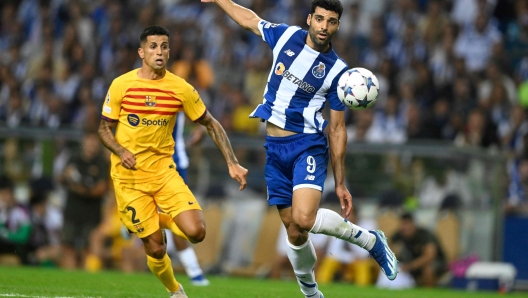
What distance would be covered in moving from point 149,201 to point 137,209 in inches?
6.3

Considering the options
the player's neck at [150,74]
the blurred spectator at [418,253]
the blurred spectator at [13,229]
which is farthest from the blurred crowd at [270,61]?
the player's neck at [150,74]

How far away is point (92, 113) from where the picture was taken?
56.8 feet

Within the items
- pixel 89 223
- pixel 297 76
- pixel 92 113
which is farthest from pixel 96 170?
pixel 297 76

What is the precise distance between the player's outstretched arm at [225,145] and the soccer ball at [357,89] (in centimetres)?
109

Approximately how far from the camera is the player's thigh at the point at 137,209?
852cm

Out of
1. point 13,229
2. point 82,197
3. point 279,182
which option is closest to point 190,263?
point 279,182

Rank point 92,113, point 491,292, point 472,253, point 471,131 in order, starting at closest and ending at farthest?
point 491,292
point 472,253
point 471,131
point 92,113

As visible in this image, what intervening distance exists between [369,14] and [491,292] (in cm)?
726

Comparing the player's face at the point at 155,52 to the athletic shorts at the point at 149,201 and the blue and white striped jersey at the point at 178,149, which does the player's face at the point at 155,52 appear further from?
the blue and white striped jersey at the point at 178,149

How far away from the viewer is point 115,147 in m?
8.43

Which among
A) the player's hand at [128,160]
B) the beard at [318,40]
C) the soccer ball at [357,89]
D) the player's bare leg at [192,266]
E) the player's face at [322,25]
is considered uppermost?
the player's face at [322,25]

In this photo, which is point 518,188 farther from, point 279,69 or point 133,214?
point 133,214

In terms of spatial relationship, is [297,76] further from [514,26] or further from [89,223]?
[514,26]

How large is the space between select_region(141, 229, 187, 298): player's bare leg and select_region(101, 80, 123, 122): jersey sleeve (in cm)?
112
